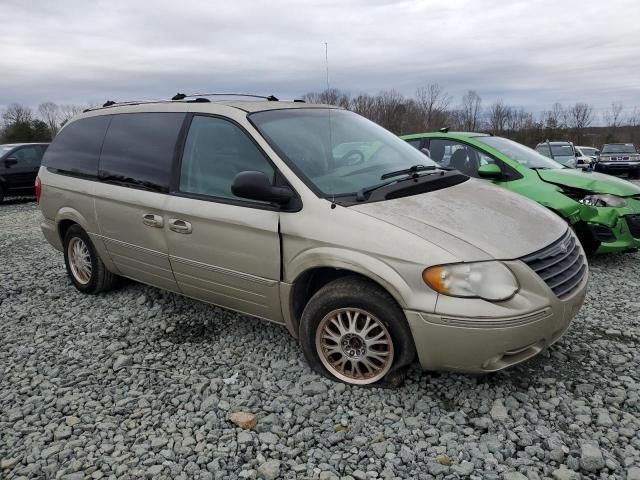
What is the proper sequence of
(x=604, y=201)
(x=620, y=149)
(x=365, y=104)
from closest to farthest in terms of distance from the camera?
(x=604, y=201), (x=620, y=149), (x=365, y=104)

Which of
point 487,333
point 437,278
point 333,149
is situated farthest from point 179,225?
point 487,333

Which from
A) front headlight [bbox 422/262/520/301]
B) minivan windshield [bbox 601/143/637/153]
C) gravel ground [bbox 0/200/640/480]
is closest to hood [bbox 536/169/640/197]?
gravel ground [bbox 0/200/640/480]

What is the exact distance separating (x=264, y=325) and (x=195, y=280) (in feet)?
2.35

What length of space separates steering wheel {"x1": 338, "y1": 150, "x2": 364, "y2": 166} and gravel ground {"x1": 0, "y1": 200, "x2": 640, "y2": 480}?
140 cm

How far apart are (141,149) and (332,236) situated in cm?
199

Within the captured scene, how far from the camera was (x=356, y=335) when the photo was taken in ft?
9.91

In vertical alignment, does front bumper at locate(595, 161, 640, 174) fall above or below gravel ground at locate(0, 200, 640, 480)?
below

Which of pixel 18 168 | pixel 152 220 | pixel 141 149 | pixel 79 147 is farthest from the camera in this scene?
pixel 18 168

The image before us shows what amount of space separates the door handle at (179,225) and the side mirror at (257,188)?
0.72 m

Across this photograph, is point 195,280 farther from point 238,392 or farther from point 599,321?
point 599,321

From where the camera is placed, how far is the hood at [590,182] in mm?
5680

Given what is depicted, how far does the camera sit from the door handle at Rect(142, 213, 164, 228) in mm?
3749

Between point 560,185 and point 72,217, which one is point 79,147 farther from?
point 560,185

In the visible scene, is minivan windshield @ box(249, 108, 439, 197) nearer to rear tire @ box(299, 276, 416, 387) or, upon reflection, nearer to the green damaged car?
rear tire @ box(299, 276, 416, 387)
